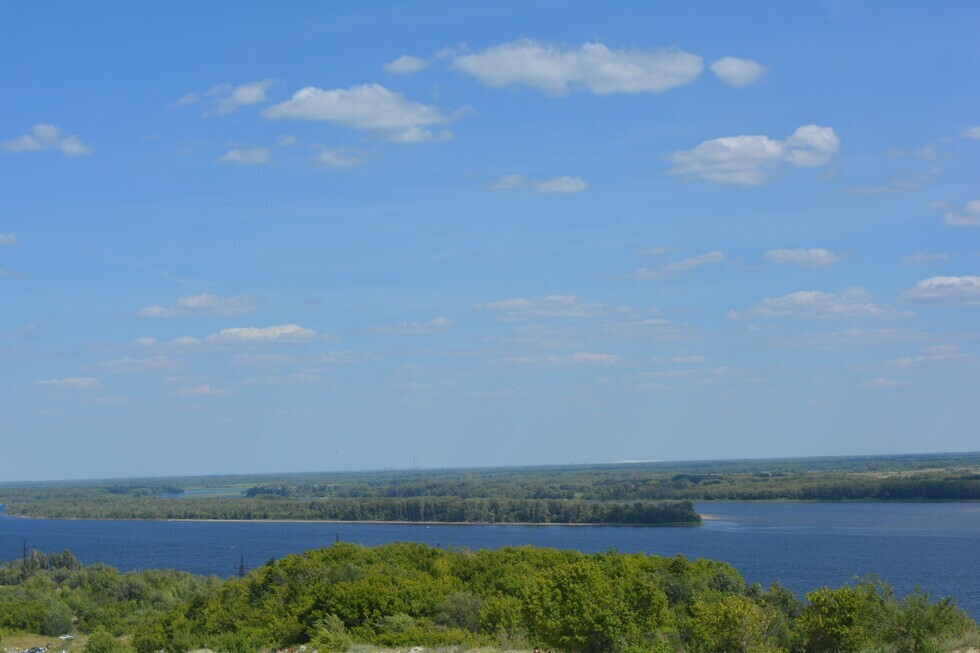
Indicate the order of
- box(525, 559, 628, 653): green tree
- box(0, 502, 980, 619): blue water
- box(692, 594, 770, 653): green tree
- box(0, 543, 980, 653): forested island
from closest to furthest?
box(692, 594, 770, 653): green tree, box(0, 543, 980, 653): forested island, box(525, 559, 628, 653): green tree, box(0, 502, 980, 619): blue water

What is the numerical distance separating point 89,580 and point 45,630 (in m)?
16.6

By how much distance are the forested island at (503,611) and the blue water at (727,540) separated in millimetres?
25243

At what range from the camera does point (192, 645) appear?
41.3 m

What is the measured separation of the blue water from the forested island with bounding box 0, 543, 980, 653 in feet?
82.8

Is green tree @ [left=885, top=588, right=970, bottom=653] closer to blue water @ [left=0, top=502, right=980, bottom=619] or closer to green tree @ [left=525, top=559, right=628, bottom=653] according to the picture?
green tree @ [left=525, top=559, right=628, bottom=653]

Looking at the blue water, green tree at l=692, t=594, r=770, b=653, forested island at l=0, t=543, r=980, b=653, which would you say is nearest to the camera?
green tree at l=692, t=594, r=770, b=653

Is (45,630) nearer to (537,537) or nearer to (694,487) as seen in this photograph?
(537,537)

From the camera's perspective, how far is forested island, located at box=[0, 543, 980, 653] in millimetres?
28406

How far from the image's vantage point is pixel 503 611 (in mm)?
37031

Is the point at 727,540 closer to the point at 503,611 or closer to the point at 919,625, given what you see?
the point at 503,611

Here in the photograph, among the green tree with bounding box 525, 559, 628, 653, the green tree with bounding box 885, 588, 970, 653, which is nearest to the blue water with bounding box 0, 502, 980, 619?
the green tree with bounding box 885, 588, 970, 653

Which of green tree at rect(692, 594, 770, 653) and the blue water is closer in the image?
green tree at rect(692, 594, 770, 653)

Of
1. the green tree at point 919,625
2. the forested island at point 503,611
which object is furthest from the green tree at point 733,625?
the green tree at point 919,625

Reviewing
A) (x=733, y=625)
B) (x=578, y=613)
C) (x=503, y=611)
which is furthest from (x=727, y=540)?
(x=733, y=625)
